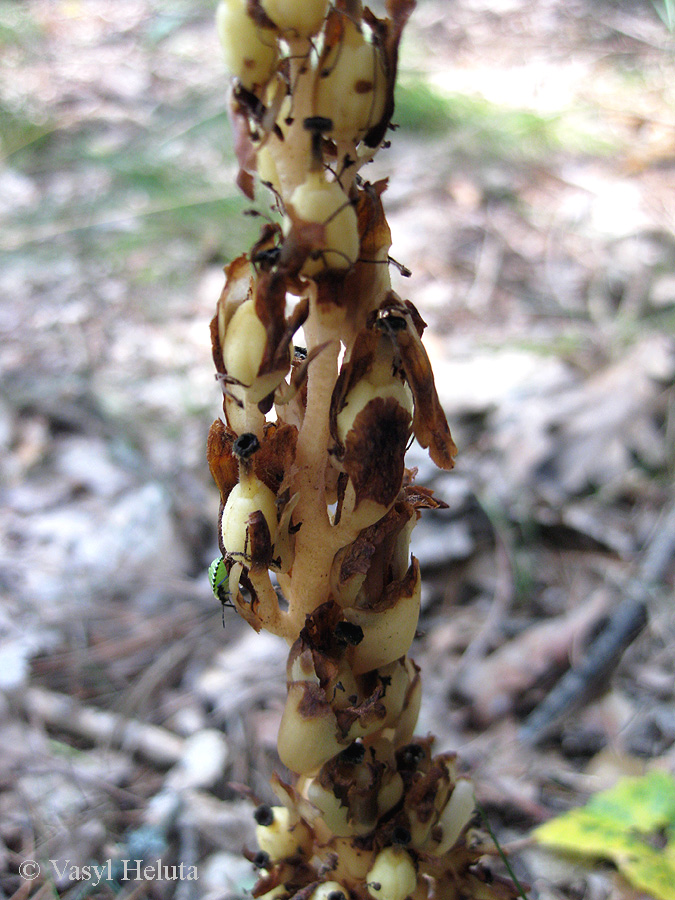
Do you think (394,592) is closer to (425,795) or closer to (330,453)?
(330,453)

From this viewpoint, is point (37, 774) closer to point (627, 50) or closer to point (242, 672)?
point (242, 672)

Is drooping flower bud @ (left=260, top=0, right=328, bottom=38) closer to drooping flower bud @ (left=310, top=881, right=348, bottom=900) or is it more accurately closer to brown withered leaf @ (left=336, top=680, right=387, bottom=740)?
brown withered leaf @ (left=336, top=680, right=387, bottom=740)

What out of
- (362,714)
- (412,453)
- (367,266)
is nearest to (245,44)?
(367,266)

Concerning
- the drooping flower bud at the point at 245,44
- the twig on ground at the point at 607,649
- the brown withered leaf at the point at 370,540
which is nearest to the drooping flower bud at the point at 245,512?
the brown withered leaf at the point at 370,540

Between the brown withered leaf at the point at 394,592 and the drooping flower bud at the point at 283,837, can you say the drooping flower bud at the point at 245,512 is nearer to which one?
the brown withered leaf at the point at 394,592

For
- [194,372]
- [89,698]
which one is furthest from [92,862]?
[194,372]

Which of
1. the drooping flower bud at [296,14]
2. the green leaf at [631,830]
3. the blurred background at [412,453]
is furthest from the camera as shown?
the blurred background at [412,453]

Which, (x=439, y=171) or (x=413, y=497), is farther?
(x=439, y=171)
